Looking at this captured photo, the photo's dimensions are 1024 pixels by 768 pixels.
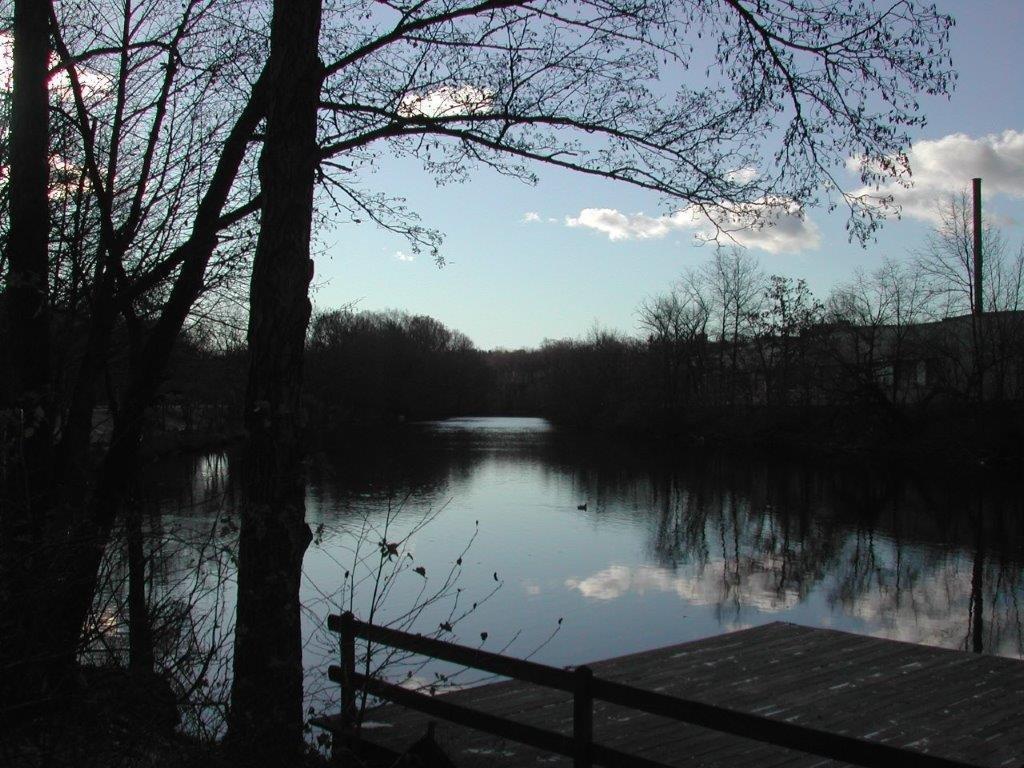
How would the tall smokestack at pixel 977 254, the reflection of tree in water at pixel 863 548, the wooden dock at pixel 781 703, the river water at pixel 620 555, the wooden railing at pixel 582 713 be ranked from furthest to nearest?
the tall smokestack at pixel 977 254 < the reflection of tree in water at pixel 863 548 < the river water at pixel 620 555 < the wooden dock at pixel 781 703 < the wooden railing at pixel 582 713

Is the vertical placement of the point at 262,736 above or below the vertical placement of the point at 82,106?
below

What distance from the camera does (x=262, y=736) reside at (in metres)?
4.61

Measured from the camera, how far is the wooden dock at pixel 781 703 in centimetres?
570

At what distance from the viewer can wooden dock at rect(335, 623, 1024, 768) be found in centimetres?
570

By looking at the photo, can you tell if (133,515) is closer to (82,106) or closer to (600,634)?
(82,106)

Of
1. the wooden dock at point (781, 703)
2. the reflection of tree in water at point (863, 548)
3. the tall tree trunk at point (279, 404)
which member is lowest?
the reflection of tree in water at point (863, 548)

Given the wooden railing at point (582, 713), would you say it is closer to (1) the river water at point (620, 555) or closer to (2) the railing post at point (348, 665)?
(2) the railing post at point (348, 665)

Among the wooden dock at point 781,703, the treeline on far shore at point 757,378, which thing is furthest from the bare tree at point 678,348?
the wooden dock at point 781,703


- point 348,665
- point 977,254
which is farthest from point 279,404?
point 977,254

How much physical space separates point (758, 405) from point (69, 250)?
49838 mm

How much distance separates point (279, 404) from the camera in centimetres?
482

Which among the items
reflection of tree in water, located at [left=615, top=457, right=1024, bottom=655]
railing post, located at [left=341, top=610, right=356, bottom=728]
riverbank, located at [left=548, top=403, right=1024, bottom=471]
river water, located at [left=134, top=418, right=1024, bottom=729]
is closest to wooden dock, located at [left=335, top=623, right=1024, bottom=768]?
railing post, located at [left=341, top=610, right=356, bottom=728]

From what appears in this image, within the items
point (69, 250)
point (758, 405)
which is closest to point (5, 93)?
point (69, 250)

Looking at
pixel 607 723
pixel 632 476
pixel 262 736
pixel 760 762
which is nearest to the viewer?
pixel 262 736
